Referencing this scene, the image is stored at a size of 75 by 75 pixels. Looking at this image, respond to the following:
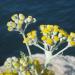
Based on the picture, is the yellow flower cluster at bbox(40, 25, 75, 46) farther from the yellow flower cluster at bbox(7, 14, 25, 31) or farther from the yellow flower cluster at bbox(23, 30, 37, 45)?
the yellow flower cluster at bbox(7, 14, 25, 31)

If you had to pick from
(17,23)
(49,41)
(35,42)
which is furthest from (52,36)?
(17,23)

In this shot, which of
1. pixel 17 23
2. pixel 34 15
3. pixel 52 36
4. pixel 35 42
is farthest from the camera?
pixel 34 15

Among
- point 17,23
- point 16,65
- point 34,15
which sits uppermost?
point 17,23

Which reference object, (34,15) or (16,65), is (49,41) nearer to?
(16,65)

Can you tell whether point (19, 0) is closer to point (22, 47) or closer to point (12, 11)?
point (12, 11)

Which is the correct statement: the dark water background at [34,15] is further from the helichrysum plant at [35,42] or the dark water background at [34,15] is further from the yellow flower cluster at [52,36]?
the yellow flower cluster at [52,36]

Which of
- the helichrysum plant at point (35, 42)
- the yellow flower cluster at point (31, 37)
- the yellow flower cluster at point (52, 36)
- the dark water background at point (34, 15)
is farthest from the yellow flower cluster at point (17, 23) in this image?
the dark water background at point (34, 15)

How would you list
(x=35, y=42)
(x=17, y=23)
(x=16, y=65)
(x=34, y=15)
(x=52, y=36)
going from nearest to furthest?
(x=16, y=65), (x=52, y=36), (x=35, y=42), (x=17, y=23), (x=34, y=15)

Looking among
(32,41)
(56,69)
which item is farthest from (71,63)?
(32,41)
